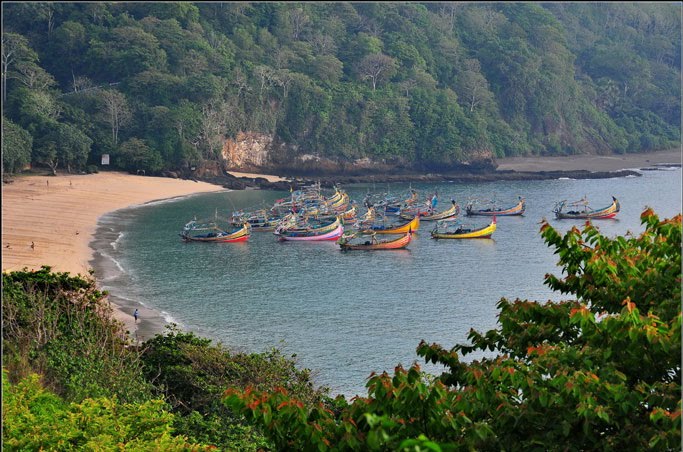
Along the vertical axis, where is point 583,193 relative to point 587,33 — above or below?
below

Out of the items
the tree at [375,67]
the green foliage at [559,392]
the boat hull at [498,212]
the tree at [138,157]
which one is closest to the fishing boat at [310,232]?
the boat hull at [498,212]

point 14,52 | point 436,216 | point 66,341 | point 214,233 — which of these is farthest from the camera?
point 14,52

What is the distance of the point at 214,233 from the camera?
35500mm

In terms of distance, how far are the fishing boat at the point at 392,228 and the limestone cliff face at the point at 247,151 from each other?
18.2 meters

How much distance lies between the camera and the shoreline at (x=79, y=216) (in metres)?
25.0

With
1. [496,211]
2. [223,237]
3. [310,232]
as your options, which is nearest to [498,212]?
[496,211]

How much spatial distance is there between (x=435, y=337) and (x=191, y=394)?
9.46 meters

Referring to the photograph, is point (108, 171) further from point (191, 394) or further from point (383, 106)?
point (191, 394)

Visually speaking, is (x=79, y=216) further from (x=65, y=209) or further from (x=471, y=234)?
(x=471, y=234)

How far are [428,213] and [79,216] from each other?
15.4m

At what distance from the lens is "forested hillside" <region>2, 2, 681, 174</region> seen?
5103 cm

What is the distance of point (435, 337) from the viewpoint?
69.9ft

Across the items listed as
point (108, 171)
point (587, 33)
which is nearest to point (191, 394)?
point (108, 171)

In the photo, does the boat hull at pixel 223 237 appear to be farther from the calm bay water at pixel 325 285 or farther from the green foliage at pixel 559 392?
the green foliage at pixel 559 392
